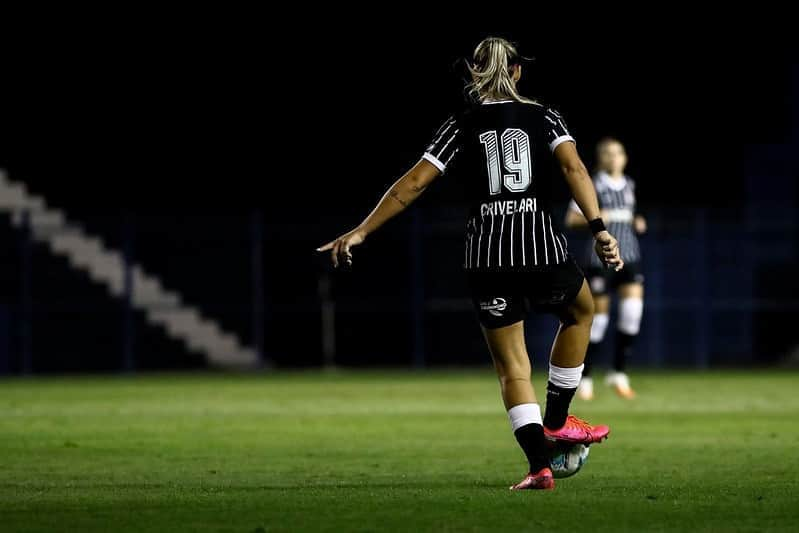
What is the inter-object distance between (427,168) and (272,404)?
8.87 m

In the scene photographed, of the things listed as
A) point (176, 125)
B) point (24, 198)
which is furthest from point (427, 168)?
point (176, 125)

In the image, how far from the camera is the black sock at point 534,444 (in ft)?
26.5

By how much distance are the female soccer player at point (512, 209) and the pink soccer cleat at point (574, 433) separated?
0.58 feet

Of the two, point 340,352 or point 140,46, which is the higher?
point 140,46

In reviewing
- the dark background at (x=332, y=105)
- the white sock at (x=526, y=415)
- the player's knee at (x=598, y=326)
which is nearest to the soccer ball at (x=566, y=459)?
the white sock at (x=526, y=415)

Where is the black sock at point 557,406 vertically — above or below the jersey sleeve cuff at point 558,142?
below

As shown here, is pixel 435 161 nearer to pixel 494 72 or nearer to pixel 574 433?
pixel 494 72

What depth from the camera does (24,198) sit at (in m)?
29.2

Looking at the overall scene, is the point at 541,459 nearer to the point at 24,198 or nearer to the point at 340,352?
the point at 340,352

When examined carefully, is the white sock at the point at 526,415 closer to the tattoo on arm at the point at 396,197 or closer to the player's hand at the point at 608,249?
the player's hand at the point at 608,249

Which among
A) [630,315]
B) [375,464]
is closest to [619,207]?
[630,315]

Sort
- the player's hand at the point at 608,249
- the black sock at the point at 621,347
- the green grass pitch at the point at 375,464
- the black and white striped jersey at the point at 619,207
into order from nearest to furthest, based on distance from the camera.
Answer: the green grass pitch at the point at 375,464 → the player's hand at the point at 608,249 → the black and white striped jersey at the point at 619,207 → the black sock at the point at 621,347

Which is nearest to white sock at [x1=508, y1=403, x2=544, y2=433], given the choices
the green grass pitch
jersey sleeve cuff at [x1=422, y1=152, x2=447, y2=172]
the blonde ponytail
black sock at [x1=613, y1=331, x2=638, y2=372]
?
the green grass pitch

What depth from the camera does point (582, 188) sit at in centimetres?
802
